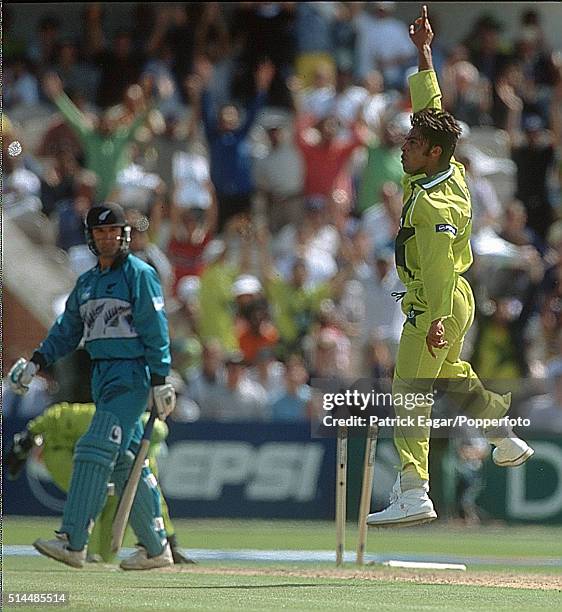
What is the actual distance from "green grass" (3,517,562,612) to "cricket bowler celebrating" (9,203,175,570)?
1.70 ft

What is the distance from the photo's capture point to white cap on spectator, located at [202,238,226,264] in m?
15.7

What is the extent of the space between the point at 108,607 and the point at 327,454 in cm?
791

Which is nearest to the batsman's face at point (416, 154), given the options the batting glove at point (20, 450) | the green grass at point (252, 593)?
the green grass at point (252, 593)

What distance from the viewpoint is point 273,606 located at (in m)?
6.84

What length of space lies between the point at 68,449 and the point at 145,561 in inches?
58.9

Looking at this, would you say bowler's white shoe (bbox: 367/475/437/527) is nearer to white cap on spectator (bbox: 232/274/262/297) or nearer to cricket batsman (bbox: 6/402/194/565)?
cricket batsman (bbox: 6/402/194/565)

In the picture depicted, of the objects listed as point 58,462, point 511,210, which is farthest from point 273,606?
point 511,210

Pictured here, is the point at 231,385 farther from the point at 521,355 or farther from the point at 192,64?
the point at 192,64

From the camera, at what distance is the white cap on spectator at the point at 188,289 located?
15345 millimetres

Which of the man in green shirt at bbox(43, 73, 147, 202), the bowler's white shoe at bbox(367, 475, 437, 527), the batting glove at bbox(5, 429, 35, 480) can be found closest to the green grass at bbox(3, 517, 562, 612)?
the bowler's white shoe at bbox(367, 475, 437, 527)

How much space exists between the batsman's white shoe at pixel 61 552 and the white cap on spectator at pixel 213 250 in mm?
7427

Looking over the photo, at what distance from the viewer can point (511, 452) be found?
8047 millimetres

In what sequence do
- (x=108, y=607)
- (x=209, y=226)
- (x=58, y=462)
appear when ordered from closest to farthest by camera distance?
(x=108, y=607), (x=58, y=462), (x=209, y=226)

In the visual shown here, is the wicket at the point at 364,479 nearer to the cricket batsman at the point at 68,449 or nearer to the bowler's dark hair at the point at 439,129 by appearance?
the cricket batsman at the point at 68,449
